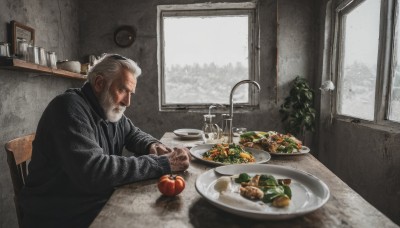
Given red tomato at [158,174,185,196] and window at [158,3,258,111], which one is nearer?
red tomato at [158,174,185,196]

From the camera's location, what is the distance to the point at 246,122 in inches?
141

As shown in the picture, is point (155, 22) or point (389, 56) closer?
point (389, 56)

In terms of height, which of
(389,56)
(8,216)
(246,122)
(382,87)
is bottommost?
(8,216)

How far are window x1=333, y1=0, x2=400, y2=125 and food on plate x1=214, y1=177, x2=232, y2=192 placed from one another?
1.78m

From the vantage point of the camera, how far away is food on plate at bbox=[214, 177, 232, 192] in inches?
37.6

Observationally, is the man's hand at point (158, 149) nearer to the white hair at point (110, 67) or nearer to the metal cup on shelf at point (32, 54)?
the white hair at point (110, 67)

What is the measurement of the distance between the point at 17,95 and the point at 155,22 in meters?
1.90

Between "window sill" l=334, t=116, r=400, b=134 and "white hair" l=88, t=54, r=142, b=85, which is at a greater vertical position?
"white hair" l=88, t=54, r=142, b=85

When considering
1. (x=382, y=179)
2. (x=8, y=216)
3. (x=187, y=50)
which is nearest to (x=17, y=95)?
(x=8, y=216)

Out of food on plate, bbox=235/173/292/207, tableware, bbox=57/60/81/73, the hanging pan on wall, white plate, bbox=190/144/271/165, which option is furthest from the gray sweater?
the hanging pan on wall

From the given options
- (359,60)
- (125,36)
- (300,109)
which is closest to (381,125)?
(359,60)

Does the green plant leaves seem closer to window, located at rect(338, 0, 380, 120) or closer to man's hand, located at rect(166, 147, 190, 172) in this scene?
window, located at rect(338, 0, 380, 120)

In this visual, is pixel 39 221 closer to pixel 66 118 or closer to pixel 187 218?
pixel 66 118

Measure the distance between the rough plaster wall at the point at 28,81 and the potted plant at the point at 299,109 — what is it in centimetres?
281
